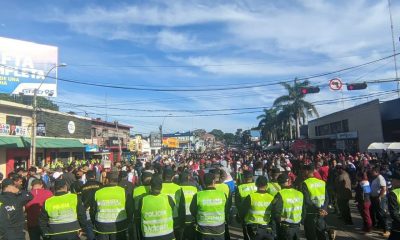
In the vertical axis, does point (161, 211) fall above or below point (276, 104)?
below

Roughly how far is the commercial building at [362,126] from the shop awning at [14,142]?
83.0ft

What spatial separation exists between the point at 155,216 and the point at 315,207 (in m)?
3.07

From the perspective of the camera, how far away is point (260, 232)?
225 inches

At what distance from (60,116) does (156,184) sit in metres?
31.1

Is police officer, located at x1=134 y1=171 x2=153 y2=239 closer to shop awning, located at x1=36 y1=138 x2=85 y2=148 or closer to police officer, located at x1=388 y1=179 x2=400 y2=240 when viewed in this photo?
police officer, located at x1=388 y1=179 x2=400 y2=240

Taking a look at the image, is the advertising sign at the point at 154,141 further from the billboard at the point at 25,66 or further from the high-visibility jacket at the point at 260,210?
the high-visibility jacket at the point at 260,210

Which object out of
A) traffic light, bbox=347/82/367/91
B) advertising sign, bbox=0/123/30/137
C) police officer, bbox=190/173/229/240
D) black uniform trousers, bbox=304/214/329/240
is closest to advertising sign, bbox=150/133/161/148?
advertising sign, bbox=0/123/30/137

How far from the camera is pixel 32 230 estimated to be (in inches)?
272

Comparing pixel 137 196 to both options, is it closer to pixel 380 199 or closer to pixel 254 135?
pixel 380 199

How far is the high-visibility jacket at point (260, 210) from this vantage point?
579cm

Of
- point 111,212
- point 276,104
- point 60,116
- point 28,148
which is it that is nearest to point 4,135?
point 28,148

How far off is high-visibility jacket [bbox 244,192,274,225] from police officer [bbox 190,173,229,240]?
0.44 m

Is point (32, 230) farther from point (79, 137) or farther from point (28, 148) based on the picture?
point (79, 137)

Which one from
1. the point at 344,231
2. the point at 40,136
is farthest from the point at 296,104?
the point at 344,231
